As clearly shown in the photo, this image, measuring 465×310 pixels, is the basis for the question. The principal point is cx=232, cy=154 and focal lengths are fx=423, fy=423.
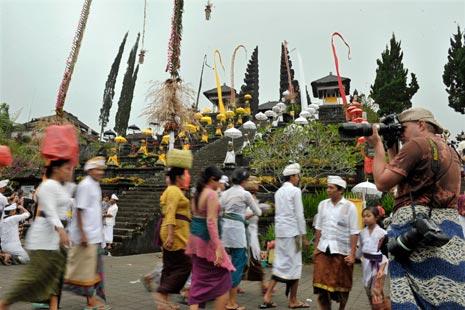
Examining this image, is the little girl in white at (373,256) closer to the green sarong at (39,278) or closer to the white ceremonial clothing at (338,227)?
the white ceremonial clothing at (338,227)

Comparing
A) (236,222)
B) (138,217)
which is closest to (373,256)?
(236,222)

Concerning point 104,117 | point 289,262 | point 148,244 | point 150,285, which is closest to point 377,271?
point 289,262

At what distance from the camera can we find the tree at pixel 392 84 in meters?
37.8

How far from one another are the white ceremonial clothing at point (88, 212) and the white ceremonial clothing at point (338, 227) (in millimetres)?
2626

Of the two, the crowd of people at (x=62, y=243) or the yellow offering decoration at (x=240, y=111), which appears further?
the yellow offering decoration at (x=240, y=111)

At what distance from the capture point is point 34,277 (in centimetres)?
379

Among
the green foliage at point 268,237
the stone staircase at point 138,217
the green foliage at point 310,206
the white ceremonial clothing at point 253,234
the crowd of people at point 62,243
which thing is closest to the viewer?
the crowd of people at point 62,243

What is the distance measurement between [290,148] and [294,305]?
9323 millimetres

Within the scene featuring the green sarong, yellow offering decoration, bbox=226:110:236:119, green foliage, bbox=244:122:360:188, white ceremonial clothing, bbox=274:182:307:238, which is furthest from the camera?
yellow offering decoration, bbox=226:110:236:119

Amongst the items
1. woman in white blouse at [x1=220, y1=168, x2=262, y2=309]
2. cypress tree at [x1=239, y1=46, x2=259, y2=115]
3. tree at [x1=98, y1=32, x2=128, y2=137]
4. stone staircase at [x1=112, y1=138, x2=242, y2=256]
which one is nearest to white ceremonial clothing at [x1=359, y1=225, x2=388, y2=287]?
woman in white blouse at [x1=220, y1=168, x2=262, y2=309]

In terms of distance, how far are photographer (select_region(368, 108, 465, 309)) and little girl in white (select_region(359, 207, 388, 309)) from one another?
6.94 ft

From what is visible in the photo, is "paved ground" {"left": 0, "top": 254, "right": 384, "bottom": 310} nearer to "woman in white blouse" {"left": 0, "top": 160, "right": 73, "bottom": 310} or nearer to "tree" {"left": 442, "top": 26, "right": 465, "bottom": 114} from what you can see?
"woman in white blouse" {"left": 0, "top": 160, "right": 73, "bottom": 310}

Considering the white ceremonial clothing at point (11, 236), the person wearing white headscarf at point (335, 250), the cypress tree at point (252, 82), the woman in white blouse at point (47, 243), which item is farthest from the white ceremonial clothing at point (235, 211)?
the cypress tree at point (252, 82)

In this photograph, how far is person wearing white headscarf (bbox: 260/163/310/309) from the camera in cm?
575
